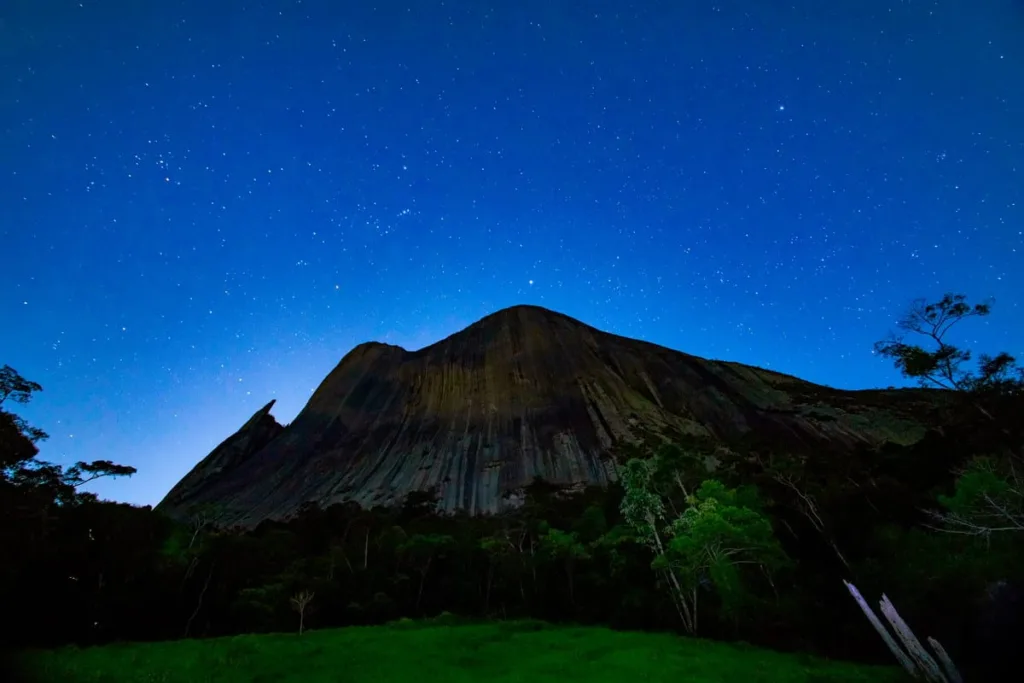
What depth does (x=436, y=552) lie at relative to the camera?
64.4 meters

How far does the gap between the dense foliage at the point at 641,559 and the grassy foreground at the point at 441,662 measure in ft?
21.4

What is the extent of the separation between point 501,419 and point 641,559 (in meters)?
60.8

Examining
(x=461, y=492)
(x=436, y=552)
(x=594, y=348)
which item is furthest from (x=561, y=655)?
(x=594, y=348)

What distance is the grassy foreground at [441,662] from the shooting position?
2384 cm

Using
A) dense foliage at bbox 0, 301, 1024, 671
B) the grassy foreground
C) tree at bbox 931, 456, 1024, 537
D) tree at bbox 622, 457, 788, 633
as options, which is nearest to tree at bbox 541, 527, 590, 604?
dense foliage at bbox 0, 301, 1024, 671

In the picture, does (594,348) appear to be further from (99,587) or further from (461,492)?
(99,587)

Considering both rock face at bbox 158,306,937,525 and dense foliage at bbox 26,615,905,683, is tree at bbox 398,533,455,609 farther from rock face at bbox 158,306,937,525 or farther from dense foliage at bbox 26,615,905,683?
dense foliage at bbox 26,615,905,683

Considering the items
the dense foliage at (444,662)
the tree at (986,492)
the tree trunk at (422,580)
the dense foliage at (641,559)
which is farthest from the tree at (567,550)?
the tree at (986,492)

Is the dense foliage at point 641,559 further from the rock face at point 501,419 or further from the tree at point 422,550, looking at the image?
the rock face at point 501,419

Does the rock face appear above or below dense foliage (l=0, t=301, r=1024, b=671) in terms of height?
above

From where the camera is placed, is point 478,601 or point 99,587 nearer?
point 99,587

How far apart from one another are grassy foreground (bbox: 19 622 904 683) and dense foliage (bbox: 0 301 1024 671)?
6515 millimetres

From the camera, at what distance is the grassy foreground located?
78.2 feet

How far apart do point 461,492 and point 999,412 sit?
7212cm
